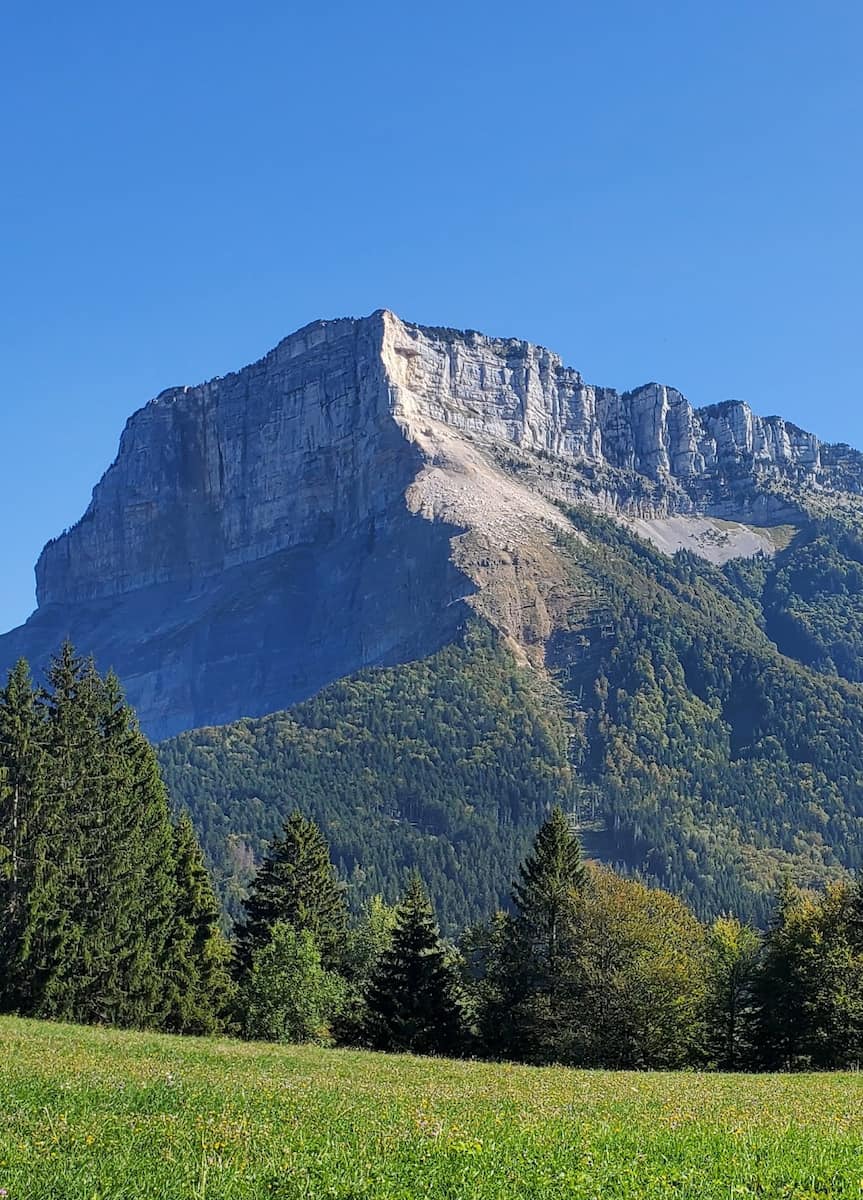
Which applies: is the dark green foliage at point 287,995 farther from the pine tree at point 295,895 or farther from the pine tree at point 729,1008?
the pine tree at point 729,1008

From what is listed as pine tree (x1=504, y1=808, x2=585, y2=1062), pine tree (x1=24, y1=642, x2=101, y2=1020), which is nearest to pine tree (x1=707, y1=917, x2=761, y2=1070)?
pine tree (x1=504, y1=808, x2=585, y2=1062)

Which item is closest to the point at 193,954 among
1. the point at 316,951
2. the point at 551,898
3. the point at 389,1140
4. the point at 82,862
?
the point at 316,951

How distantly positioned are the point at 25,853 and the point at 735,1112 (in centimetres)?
3182

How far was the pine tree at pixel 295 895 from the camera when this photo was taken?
64.0 metres

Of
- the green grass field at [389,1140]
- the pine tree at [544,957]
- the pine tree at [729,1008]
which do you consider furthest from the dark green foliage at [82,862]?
the pine tree at [729,1008]

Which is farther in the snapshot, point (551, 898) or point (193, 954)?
point (551, 898)

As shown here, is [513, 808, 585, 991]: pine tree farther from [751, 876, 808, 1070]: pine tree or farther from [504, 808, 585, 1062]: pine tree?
[751, 876, 808, 1070]: pine tree

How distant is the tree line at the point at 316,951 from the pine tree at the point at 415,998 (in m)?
0.09

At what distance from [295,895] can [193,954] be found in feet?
42.1

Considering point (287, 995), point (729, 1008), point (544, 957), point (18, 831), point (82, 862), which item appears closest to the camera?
point (18, 831)

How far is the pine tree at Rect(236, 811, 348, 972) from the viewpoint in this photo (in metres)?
64.0

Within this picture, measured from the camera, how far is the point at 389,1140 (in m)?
12.3

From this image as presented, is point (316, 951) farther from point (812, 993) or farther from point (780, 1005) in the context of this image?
point (812, 993)

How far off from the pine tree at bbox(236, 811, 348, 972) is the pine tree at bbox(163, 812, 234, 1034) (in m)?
4.65
